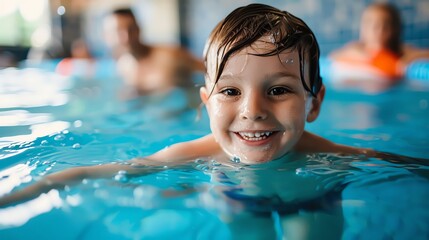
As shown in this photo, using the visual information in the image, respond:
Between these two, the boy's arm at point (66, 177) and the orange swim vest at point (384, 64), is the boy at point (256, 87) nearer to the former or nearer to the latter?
the boy's arm at point (66, 177)

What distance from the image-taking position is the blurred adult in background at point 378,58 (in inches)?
163

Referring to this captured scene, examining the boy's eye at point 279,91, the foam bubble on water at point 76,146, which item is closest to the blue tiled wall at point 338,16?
the foam bubble on water at point 76,146

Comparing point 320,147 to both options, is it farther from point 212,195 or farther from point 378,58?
point 378,58

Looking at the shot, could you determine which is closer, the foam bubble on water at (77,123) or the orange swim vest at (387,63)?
the foam bubble on water at (77,123)

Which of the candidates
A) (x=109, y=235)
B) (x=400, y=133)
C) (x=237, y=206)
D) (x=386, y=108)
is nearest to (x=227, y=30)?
(x=237, y=206)

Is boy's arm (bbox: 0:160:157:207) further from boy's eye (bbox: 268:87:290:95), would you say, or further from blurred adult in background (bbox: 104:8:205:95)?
blurred adult in background (bbox: 104:8:205:95)

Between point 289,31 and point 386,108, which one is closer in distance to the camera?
point 289,31

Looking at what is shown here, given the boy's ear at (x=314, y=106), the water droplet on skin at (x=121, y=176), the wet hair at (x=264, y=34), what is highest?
the wet hair at (x=264, y=34)

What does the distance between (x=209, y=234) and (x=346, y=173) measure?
0.56 m

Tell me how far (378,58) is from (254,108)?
330cm

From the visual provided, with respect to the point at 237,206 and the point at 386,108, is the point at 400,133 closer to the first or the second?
the point at 386,108

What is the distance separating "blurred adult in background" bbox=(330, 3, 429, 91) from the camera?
4.13 meters

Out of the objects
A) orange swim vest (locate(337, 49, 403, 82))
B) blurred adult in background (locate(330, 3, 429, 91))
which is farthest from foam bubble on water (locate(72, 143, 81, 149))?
orange swim vest (locate(337, 49, 403, 82))

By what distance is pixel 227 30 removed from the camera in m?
1.37
